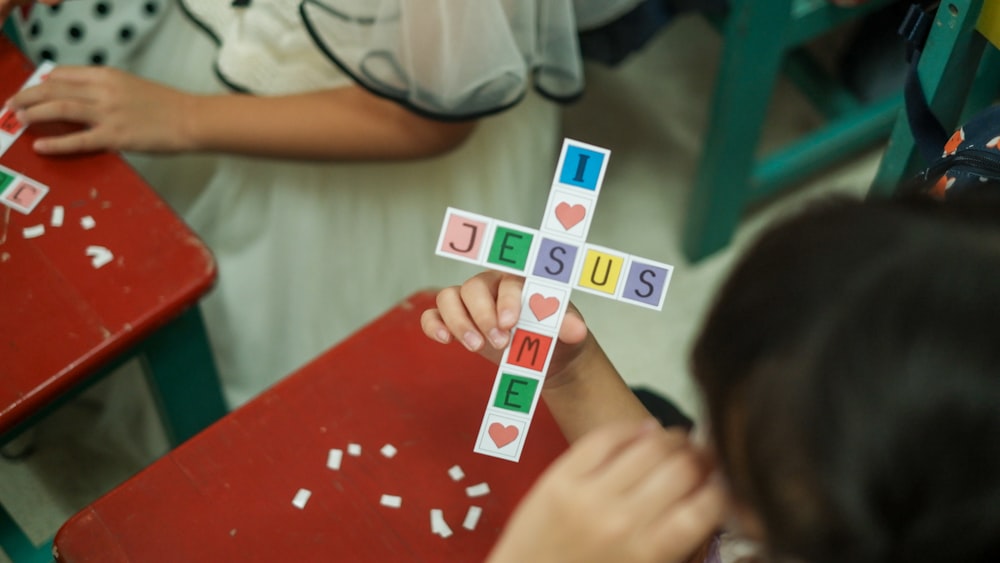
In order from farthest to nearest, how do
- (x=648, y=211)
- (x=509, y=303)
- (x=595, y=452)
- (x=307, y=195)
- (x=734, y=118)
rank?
(x=648, y=211), (x=734, y=118), (x=307, y=195), (x=509, y=303), (x=595, y=452)

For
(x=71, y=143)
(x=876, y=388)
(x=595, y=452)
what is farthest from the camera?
(x=71, y=143)

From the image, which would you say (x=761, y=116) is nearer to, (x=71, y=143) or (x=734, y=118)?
(x=734, y=118)

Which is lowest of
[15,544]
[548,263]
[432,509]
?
[15,544]

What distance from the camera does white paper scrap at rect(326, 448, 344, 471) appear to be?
810 millimetres

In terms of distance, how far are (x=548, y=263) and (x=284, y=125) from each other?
1.53 feet

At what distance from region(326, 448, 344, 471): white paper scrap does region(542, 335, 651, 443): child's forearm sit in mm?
179

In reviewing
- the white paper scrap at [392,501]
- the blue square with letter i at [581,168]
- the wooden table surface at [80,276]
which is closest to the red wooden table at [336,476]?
the white paper scrap at [392,501]

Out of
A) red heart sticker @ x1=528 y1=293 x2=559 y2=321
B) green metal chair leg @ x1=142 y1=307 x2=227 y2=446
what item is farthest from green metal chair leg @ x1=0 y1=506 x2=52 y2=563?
red heart sticker @ x1=528 y1=293 x2=559 y2=321

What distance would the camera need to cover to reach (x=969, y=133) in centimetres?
83

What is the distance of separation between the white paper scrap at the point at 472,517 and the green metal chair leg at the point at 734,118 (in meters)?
0.82

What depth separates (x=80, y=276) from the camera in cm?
87

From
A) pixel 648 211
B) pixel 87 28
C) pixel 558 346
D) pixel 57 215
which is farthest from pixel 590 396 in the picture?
pixel 648 211

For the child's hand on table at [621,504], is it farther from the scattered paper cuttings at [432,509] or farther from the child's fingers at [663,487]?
the scattered paper cuttings at [432,509]

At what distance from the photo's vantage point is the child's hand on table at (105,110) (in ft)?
3.15
